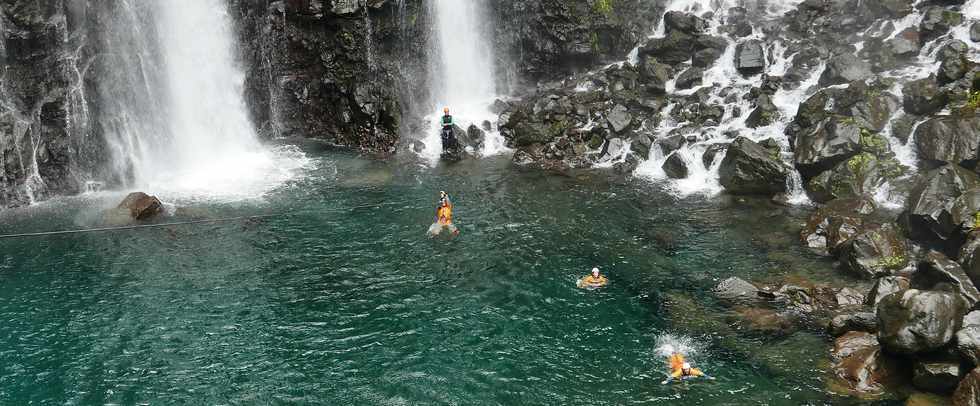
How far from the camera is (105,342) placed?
2400 centimetres

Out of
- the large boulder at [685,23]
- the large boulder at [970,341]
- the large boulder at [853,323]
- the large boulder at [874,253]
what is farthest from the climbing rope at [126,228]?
the large boulder at [685,23]

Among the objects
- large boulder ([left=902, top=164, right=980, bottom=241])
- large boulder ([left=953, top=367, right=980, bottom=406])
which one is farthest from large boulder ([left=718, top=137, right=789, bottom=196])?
large boulder ([left=953, top=367, right=980, bottom=406])

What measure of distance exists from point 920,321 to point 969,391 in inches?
90.8

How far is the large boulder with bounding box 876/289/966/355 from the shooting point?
20.0 metres

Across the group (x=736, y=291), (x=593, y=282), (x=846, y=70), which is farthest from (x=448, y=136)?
(x=846, y=70)

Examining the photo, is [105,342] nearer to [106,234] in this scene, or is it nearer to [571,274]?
[106,234]

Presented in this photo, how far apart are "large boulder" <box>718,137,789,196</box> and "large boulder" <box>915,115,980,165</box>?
6507 mm

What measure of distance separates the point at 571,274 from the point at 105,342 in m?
17.8

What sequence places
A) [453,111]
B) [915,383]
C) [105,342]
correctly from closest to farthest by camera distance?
[915,383], [105,342], [453,111]

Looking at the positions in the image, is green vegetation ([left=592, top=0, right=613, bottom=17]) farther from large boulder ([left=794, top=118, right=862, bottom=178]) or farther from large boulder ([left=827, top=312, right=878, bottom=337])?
large boulder ([left=827, top=312, right=878, bottom=337])

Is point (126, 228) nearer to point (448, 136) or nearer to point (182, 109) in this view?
point (182, 109)

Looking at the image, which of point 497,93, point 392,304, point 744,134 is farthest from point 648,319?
point 497,93

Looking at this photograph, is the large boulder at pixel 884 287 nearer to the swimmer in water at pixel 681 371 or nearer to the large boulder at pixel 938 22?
the swimmer in water at pixel 681 371

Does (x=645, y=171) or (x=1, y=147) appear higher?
(x=1, y=147)
